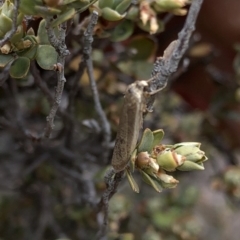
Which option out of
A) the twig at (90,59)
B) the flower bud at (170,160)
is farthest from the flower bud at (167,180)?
the twig at (90,59)

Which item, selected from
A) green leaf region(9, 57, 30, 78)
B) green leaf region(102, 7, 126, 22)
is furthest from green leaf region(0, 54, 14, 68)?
green leaf region(102, 7, 126, 22)

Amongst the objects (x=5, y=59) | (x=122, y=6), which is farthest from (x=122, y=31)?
(x=5, y=59)

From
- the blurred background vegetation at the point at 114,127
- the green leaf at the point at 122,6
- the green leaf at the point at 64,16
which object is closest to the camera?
the green leaf at the point at 64,16

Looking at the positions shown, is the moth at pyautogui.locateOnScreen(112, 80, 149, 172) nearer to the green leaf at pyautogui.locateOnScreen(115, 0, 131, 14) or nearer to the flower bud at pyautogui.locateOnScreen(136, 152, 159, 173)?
the flower bud at pyautogui.locateOnScreen(136, 152, 159, 173)

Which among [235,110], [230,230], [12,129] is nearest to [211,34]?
[235,110]

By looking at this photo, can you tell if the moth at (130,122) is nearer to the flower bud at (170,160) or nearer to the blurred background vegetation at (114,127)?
the flower bud at (170,160)

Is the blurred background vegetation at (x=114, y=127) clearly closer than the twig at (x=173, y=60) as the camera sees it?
No

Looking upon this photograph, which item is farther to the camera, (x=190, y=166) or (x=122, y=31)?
(x=122, y=31)

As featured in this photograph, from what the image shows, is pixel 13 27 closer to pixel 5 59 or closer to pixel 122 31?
pixel 5 59

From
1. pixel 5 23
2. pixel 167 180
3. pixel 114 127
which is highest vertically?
pixel 5 23
